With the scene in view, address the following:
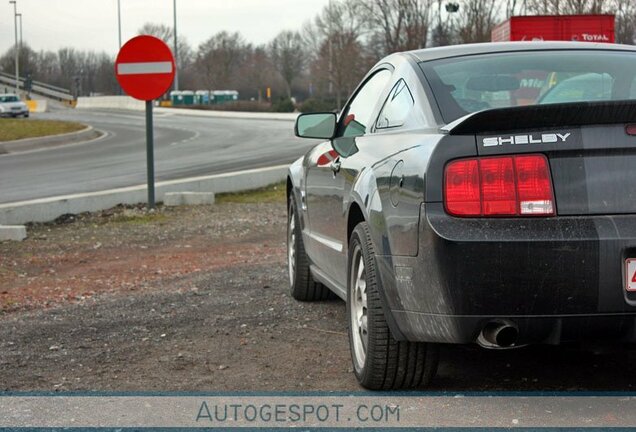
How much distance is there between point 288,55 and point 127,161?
89.8 m

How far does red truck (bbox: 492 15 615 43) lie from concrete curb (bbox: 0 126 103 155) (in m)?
13.5

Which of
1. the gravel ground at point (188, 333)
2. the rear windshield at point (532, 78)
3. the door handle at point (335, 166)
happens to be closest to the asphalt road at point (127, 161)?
the gravel ground at point (188, 333)

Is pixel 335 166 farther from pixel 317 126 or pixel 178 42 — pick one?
pixel 178 42

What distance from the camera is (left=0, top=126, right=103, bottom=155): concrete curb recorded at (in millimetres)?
28947

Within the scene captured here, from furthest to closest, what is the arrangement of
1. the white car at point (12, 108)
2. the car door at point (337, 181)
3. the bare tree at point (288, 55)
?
the bare tree at point (288, 55) < the white car at point (12, 108) < the car door at point (337, 181)

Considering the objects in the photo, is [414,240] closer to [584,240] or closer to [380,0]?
[584,240]

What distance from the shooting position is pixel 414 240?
4.05m

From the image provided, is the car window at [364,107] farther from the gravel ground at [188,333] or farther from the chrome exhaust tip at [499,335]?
the chrome exhaust tip at [499,335]

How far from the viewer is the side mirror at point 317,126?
6.07 m

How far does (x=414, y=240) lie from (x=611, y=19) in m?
23.8

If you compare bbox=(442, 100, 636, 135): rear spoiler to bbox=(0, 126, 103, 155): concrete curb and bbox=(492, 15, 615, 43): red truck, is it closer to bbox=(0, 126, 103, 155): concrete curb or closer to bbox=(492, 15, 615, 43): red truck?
bbox=(492, 15, 615, 43): red truck

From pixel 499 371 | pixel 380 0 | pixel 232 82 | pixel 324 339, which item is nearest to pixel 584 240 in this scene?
pixel 499 371

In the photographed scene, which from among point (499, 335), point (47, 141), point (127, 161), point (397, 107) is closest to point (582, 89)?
point (397, 107)

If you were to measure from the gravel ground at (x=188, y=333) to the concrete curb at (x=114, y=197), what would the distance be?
4.59 ft
